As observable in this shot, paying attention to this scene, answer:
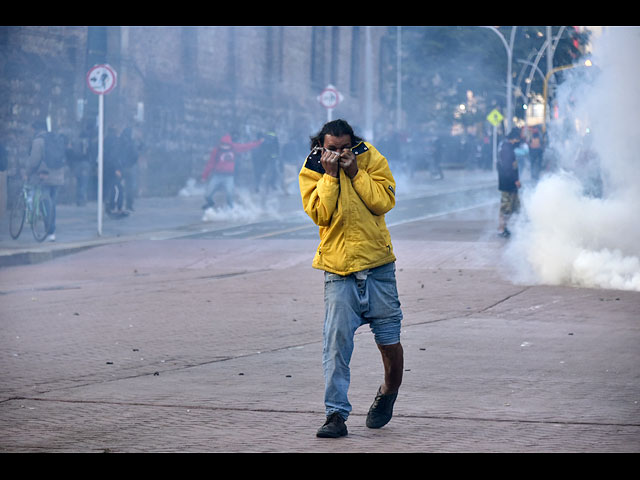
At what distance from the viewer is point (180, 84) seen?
33.8 m

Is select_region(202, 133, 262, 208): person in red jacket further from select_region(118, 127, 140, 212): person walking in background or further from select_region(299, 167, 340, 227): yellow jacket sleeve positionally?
select_region(299, 167, 340, 227): yellow jacket sleeve

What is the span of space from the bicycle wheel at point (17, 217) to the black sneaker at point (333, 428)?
12730 millimetres

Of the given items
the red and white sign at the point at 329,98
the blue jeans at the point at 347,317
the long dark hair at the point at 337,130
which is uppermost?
the red and white sign at the point at 329,98

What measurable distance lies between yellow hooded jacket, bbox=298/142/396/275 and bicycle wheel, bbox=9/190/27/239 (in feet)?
41.2

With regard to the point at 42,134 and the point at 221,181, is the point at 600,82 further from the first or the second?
the point at 221,181

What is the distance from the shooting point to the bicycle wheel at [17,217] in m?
17.4

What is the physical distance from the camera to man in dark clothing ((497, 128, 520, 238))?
17.9 m

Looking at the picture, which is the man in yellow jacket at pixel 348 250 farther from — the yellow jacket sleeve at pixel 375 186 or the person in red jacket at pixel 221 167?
the person in red jacket at pixel 221 167

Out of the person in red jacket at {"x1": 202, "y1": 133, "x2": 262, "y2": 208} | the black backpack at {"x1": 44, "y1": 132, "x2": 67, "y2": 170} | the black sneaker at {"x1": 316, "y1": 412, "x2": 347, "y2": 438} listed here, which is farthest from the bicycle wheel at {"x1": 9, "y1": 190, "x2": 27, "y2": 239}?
the black sneaker at {"x1": 316, "y1": 412, "x2": 347, "y2": 438}

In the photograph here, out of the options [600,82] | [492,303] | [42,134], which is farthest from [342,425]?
[42,134]

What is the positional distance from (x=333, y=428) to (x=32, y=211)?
42.1ft

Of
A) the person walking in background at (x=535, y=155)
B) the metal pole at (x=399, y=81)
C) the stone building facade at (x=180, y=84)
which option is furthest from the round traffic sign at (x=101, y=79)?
the metal pole at (x=399, y=81)

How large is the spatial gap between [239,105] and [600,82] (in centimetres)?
2640
